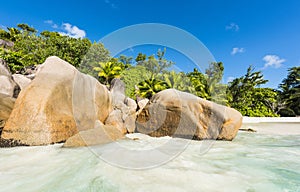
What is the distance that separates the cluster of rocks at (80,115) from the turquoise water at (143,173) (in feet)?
1.50

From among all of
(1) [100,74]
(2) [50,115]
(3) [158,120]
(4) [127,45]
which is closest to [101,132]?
(2) [50,115]

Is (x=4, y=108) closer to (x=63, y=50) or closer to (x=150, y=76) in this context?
(x=150, y=76)

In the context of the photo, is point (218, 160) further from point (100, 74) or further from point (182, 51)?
point (100, 74)

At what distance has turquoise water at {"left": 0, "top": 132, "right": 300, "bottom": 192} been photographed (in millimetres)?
2041

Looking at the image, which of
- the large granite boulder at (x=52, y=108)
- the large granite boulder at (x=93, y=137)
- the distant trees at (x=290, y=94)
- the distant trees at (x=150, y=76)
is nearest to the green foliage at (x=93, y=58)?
the distant trees at (x=150, y=76)

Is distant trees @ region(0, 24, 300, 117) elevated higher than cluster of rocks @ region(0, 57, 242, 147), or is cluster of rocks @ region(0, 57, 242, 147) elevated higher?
distant trees @ region(0, 24, 300, 117)

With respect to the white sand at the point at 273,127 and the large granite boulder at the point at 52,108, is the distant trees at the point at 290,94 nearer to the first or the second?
the white sand at the point at 273,127

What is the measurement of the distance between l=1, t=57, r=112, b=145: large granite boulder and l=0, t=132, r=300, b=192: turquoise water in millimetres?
352

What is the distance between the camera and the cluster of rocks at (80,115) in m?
3.53

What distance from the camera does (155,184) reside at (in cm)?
210

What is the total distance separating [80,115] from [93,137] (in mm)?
837

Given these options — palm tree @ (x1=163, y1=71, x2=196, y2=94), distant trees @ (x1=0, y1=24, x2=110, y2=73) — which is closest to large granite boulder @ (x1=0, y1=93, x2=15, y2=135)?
palm tree @ (x1=163, y1=71, x2=196, y2=94)

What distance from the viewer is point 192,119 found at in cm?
490

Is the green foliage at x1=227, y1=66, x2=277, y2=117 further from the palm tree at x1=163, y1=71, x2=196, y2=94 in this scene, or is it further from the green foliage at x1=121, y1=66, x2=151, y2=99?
the green foliage at x1=121, y1=66, x2=151, y2=99
